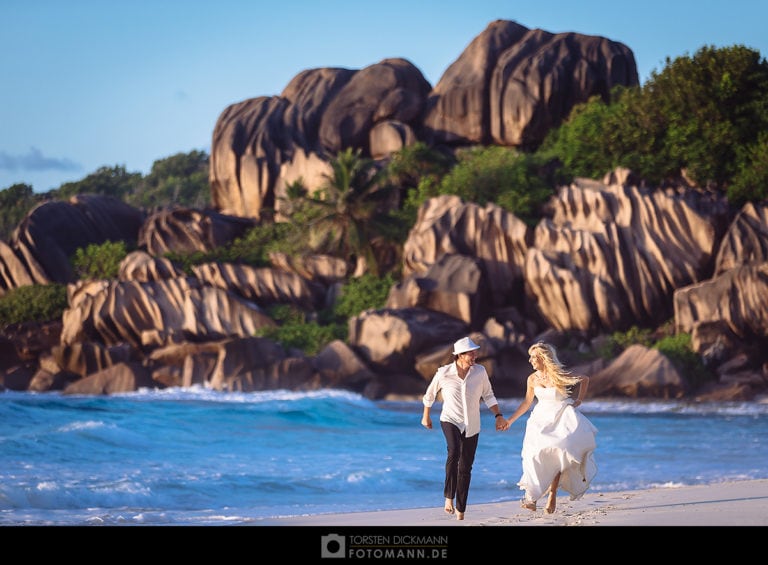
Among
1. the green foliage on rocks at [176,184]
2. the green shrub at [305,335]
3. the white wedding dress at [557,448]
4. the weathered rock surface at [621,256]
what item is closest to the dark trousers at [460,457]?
the white wedding dress at [557,448]

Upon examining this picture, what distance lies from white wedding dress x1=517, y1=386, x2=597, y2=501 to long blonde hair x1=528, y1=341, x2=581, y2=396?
0.05 metres

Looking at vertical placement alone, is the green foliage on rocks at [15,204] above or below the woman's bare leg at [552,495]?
above

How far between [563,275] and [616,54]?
15.4 m

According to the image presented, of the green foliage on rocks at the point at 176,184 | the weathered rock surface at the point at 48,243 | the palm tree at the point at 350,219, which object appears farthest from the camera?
the green foliage on rocks at the point at 176,184

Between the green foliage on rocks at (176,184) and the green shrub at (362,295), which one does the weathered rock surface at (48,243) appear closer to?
the green shrub at (362,295)

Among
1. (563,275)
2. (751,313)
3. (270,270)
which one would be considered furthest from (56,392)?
(751,313)

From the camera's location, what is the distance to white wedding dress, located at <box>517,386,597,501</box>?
6891 millimetres

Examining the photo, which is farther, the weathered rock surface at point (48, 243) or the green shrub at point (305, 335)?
the weathered rock surface at point (48, 243)

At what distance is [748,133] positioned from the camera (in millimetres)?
30859

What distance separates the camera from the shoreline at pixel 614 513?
638 cm
